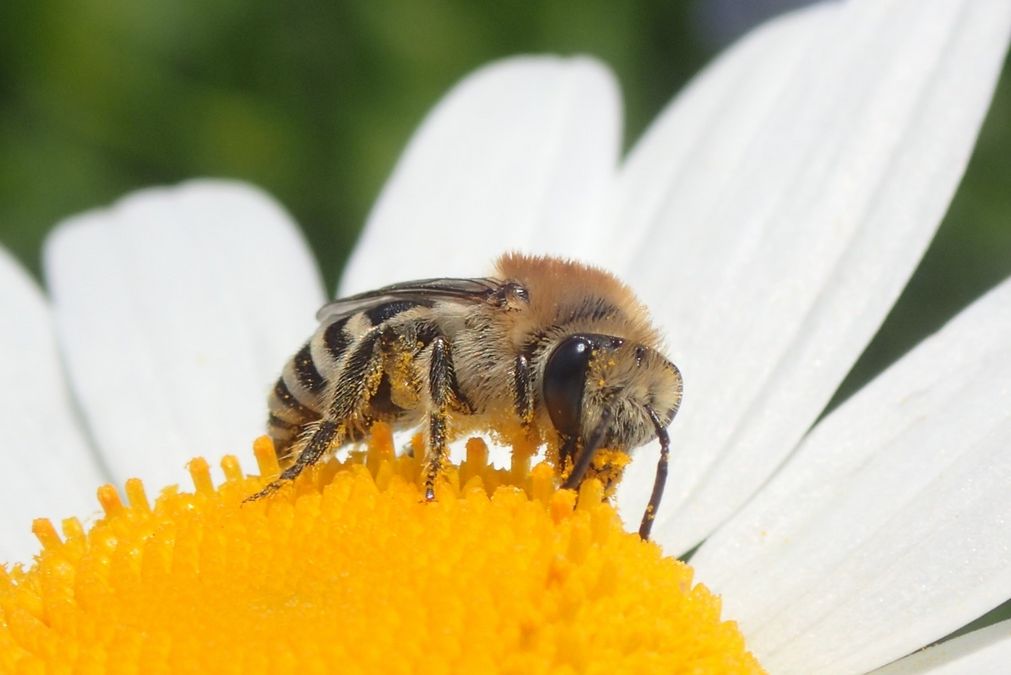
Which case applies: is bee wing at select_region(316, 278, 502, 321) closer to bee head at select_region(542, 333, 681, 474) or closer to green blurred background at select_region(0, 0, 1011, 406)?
bee head at select_region(542, 333, 681, 474)

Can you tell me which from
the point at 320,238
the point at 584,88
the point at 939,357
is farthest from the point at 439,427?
the point at 320,238

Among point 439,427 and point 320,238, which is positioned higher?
point 320,238

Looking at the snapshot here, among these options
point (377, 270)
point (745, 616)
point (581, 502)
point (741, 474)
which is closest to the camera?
point (581, 502)

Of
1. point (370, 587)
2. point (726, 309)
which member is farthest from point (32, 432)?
point (726, 309)

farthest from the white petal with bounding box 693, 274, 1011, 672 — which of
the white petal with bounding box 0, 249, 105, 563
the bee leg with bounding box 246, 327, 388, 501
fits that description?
the white petal with bounding box 0, 249, 105, 563

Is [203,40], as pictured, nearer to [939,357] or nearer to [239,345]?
[239,345]

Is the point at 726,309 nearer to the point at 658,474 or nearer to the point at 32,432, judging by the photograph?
the point at 658,474
